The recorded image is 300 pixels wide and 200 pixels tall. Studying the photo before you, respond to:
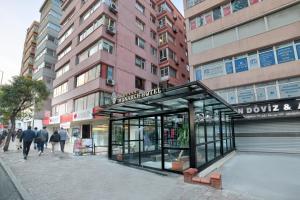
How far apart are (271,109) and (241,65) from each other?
4.90 m

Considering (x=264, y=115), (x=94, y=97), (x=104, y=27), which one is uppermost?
(x=104, y=27)

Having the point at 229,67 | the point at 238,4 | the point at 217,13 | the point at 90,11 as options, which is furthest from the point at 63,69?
the point at 238,4

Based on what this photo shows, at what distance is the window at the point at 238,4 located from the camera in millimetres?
18000

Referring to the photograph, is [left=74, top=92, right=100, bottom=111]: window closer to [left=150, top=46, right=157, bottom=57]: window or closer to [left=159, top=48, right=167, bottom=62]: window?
[left=150, top=46, right=157, bottom=57]: window

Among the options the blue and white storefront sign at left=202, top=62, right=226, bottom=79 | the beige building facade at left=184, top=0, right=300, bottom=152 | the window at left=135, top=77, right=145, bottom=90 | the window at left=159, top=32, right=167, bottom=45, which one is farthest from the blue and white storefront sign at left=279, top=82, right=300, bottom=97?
the window at left=159, top=32, right=167, bottom=45

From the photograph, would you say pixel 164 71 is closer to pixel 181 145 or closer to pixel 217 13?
pixel 217 13

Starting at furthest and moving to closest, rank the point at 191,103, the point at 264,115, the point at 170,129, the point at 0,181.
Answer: the point at 264,115, the point at 170,129, the point at 191,103, the point at 0,181

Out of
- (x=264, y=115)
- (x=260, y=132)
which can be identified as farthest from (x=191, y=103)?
(x=260, y=132)

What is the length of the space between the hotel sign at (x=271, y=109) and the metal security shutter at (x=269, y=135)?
977 millimetres

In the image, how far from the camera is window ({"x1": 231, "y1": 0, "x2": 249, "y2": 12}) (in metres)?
18.0

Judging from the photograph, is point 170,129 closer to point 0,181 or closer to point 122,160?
point 122,160

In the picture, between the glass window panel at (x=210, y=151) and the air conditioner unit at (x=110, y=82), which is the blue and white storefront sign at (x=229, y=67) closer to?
the glass window panel at (x=210, y=151)

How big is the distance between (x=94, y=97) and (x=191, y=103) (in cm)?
1480

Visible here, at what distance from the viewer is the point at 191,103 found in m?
7.63
